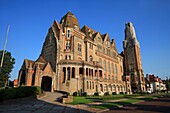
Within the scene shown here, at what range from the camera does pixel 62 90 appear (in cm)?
3597

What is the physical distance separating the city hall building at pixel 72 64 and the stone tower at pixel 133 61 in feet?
28.0

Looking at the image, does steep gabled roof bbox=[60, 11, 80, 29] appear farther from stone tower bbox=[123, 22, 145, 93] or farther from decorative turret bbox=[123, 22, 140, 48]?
decorative turret bbox=[123, 22, 140, 48]

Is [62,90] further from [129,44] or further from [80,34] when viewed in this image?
[129,44]

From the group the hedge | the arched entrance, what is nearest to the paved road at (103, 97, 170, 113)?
the hedge

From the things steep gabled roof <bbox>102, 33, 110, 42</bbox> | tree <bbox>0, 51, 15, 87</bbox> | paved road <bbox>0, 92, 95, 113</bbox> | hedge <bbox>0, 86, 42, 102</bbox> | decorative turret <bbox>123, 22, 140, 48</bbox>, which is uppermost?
decorative turret <bbox>123, 22, 140, 48</bbox>

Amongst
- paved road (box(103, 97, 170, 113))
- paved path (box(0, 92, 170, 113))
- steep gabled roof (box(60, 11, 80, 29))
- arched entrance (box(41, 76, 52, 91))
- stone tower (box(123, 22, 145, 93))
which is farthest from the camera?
stone tower (box(123, 22, 145, 93))

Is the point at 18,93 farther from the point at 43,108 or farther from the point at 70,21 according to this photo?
the point at 70,21

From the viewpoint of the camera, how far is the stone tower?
68.6 metres

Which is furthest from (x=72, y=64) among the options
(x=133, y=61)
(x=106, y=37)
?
(x=133, y=61)

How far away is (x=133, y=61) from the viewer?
241 ft

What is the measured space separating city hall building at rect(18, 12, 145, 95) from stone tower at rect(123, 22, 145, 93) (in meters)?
8.53

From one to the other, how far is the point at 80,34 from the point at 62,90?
21.1 metres

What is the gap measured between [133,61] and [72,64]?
45.9 metres

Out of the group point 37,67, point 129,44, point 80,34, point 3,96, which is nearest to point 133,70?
point 129,44
